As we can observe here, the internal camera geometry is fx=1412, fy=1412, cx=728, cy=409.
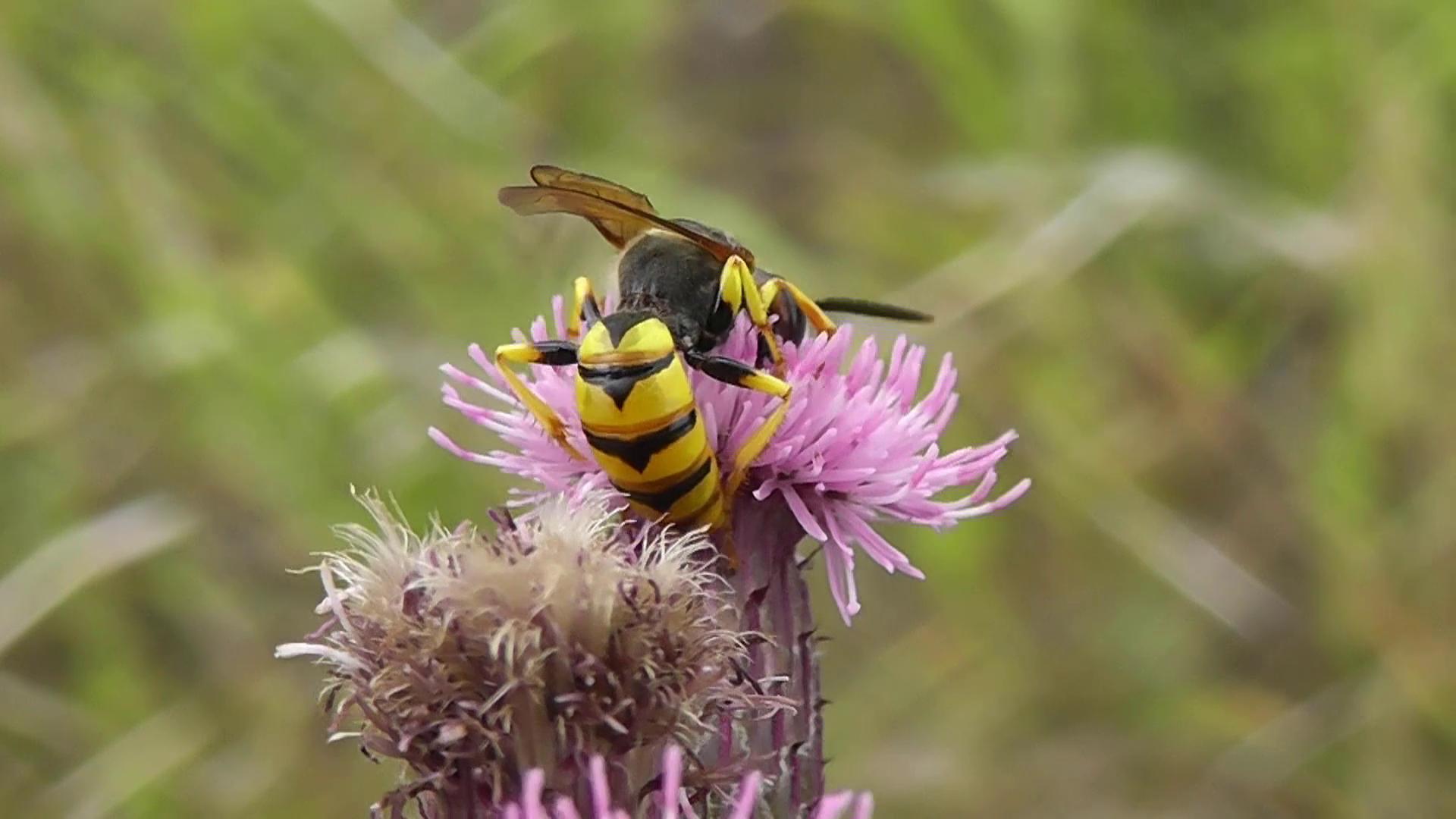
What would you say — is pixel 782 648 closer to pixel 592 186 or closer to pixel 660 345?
pixel 660 345

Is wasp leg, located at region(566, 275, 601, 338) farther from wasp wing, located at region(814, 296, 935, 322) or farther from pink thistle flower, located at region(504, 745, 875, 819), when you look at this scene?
pink thistle flower, located at region(504, 745, 875, 819)

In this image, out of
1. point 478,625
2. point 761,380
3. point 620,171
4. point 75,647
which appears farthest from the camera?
point 620,171

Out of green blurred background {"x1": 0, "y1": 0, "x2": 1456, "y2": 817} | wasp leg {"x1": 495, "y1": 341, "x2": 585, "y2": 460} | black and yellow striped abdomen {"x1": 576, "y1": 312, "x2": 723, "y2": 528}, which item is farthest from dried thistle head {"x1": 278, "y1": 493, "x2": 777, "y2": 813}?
green blurred background {"x1": 0, "y1": 0, "x2": 1456, "y2": 817}

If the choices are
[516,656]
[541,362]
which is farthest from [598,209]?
[516,656]

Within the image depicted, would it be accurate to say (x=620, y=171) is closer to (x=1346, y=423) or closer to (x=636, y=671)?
(x=1346, y=423)

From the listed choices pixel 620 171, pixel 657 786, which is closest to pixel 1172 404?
pixel 620 171

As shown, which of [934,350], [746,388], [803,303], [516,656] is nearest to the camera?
[516,656]
